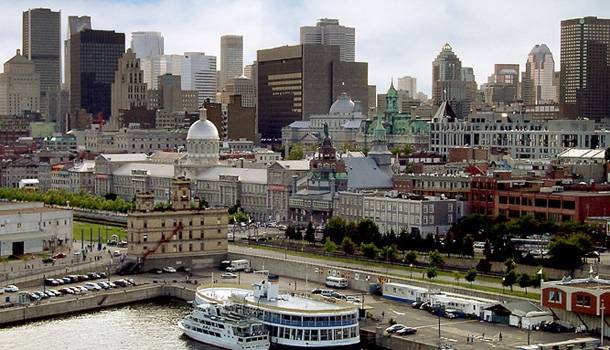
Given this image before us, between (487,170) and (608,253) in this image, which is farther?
(487,170)

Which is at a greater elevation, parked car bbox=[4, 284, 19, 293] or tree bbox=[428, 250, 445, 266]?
tree bbox=[428, 250, 445, 266]

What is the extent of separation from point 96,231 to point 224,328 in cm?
5404

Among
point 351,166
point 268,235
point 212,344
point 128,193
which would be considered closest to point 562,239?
point 212,344

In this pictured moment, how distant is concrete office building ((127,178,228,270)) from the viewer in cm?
8994

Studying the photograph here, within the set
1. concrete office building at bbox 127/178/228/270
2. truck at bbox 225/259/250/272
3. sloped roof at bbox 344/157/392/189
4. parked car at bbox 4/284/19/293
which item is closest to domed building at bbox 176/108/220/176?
sloped roof at bbox 344/157/392/189

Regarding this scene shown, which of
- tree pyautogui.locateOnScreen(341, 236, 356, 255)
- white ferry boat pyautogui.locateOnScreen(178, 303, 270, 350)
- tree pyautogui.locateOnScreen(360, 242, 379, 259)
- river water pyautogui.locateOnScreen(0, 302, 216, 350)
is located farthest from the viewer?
tree pyautogui.locateOnScreen(341, 236, 356, 255)

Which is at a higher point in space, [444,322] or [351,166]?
[351,166]

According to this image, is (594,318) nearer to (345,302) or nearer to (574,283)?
(574,283)

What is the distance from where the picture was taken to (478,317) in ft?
229

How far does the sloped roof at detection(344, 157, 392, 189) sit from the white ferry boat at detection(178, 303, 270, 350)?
55.3 metres

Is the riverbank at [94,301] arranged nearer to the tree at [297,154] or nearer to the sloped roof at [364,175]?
the sloped roof at [364,175]

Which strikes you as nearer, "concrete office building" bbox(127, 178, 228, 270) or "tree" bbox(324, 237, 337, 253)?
"concrete office building" bbox(127, 178, 228, 270)

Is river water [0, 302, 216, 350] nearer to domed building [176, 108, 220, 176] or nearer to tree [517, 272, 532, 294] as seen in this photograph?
tree [517, 272, 532, 294]

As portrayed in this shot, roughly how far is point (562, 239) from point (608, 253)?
253 inches
